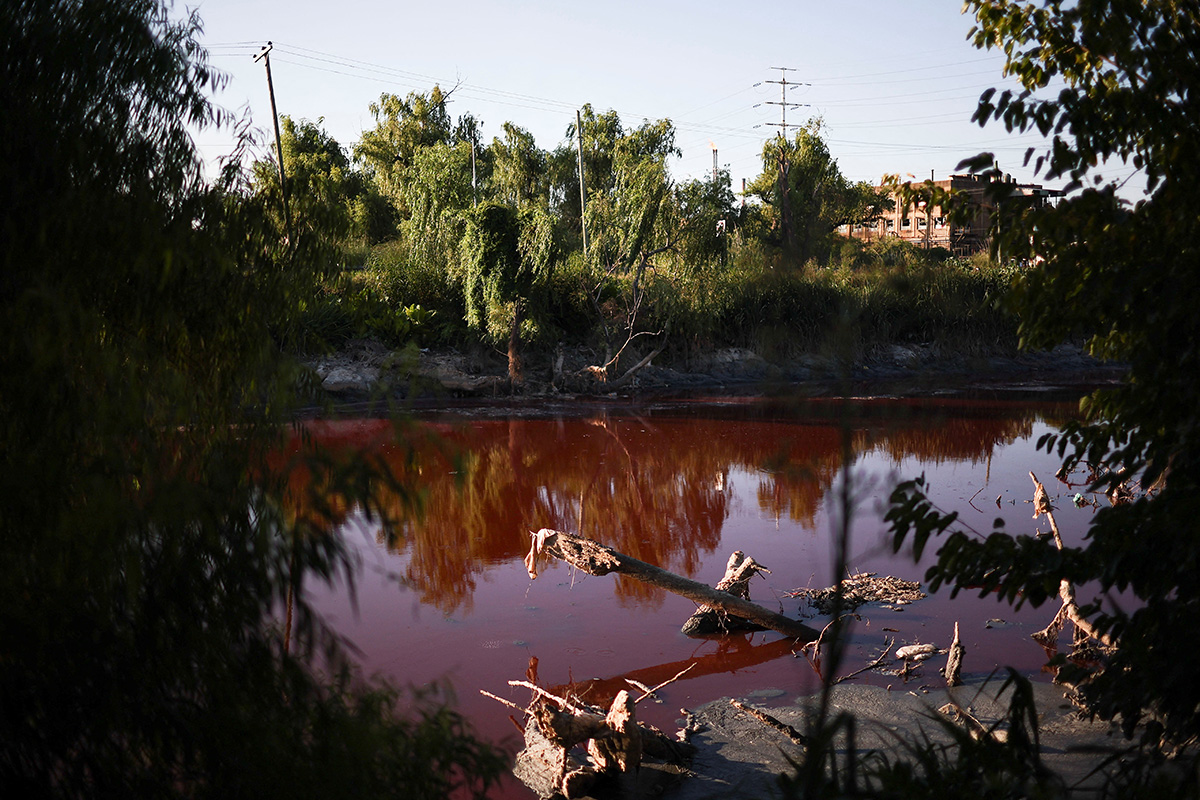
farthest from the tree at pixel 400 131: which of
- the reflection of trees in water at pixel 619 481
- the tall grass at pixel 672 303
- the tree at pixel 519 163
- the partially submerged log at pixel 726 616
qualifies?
the partially submerged log at pixel 726 616

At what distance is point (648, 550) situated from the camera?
9242mm

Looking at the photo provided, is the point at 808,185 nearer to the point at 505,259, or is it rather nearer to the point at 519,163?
the point at 519,163

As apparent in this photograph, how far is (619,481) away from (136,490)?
31.8 feet

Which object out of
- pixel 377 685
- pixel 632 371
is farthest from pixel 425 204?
pixel 377 685

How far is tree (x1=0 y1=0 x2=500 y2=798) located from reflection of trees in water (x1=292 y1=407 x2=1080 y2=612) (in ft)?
2.29

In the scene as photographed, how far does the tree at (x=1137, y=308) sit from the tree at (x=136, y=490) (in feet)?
6.65

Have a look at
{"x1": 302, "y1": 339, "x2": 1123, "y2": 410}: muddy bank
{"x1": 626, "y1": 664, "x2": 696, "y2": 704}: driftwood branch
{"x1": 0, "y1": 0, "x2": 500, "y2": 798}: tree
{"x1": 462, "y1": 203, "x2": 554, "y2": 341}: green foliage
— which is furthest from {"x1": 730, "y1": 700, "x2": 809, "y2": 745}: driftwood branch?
{"x1": 462, "y1": 203, "x2": 554, "y2": 341}: green foliage

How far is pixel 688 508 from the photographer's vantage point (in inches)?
442

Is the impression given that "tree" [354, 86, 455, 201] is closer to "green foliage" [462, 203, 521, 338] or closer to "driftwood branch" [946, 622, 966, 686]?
"green foliage" [462, 203, 521, 338]

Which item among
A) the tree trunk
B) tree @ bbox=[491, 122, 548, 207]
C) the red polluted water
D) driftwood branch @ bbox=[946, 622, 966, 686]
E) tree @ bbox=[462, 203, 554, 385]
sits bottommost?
the red polluted water

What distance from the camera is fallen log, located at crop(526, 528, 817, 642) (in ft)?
20.7

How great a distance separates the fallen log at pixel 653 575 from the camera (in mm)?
6301

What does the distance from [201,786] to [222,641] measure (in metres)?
0.44

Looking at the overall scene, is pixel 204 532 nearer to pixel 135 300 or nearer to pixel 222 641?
pixel 222 641
